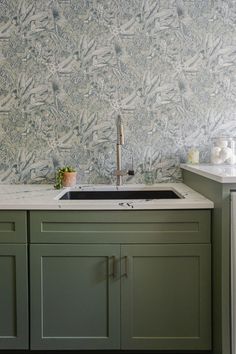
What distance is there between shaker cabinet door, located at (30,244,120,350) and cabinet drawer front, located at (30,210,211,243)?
0.06m

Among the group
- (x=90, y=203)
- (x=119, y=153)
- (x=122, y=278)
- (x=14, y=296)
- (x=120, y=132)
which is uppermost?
(x=120, y=132)

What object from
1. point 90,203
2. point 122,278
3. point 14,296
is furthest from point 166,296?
point 14,296

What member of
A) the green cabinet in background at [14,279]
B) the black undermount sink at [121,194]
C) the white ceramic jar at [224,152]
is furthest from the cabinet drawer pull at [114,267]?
the white ceramic jar at [224,152]

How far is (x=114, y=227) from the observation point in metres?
2.20

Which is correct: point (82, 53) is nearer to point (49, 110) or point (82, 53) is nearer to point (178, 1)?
point (49, 110)

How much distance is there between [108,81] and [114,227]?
4.07ft

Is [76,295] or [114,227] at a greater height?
[114,227]

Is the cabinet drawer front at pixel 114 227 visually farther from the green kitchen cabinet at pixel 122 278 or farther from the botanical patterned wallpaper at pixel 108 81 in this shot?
the botanical patterned wallpaper at pixel 108 81

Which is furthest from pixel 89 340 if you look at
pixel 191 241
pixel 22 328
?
pixel 191 241

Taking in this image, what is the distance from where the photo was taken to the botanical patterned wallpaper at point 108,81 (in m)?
2.97

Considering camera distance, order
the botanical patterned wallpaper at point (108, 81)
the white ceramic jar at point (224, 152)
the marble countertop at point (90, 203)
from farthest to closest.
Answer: the botanical patterned wallpaper at point (108, 81) → the white ceramic jar at point (224, 152) → the marble countertop at point (90, 203)

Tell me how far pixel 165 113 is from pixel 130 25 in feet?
2.20

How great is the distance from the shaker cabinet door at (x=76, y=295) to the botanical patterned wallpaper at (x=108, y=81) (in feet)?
3.03

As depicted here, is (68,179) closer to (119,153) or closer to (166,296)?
(119,153)
